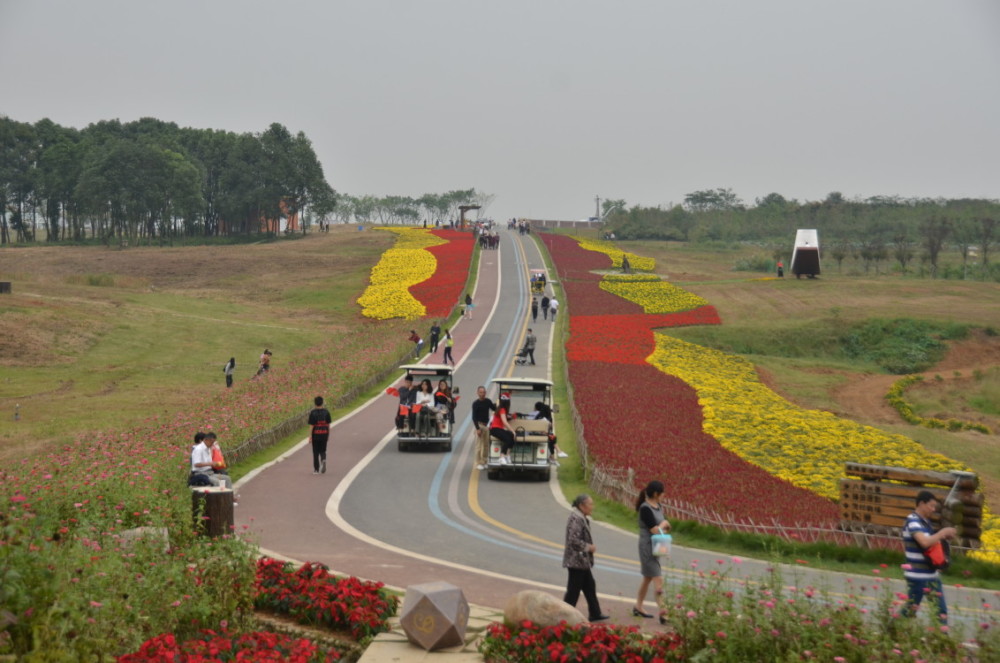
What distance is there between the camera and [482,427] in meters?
21.8

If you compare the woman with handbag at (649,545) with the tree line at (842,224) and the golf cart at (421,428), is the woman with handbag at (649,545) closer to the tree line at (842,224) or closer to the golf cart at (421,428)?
the golf cart at (421,428)

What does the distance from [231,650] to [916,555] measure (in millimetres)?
6908

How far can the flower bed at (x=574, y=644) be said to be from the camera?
8859 mm

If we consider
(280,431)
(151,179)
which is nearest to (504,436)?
(280,431)

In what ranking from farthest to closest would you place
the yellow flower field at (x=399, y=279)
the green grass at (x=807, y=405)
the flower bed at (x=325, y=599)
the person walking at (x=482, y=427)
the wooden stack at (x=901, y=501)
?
the yellow flower field at (x=399, y=279)
the person walking at (x=482, y=427)
the wooden stack at (x=901, y=501)
the green grass at (x=807, y=405)
the flower bed at (x=325, y=599)

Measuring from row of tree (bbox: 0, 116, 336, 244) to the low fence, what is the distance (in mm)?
79795

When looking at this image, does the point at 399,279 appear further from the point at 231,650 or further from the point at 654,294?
the point at 231,650

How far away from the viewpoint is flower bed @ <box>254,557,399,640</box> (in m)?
10.2

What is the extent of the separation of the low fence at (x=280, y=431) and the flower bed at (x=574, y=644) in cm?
1265

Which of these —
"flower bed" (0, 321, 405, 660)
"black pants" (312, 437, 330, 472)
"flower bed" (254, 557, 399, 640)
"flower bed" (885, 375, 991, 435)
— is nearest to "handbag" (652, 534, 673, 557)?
"flower bed" (254, 557, 399, 640)

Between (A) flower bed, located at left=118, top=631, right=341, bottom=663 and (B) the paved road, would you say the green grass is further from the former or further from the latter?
(A) flower bed, located at left=118, top=631, right=341, bottom=663

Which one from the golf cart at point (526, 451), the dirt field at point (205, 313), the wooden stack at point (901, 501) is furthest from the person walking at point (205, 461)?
the dirt field at point (205, 313)

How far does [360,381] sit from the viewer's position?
1326 inches

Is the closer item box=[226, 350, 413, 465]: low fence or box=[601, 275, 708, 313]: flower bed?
box=[226, 350, 413, 465]: low fence
